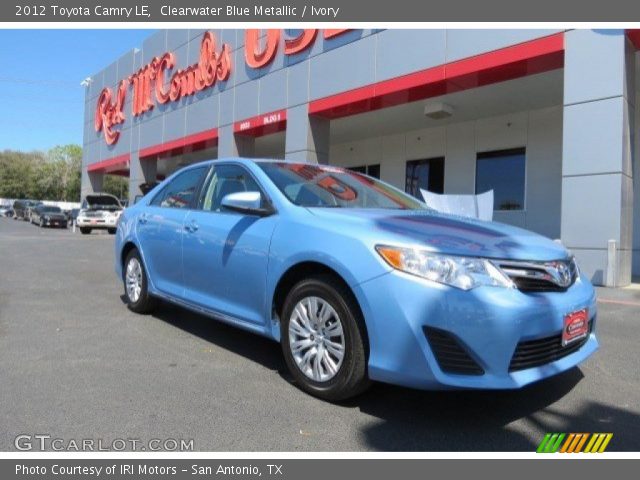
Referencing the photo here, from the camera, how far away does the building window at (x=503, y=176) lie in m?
14.5

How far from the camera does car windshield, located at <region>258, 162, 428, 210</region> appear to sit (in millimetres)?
3914

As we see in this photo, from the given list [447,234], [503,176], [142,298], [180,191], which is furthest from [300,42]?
[447,234]

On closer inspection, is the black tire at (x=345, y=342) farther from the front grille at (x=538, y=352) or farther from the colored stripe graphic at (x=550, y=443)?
the colored stripe graphic at (x=550, y=443)

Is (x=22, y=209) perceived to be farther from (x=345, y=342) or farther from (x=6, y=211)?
(x=345, y=342)

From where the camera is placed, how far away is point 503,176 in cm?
1486

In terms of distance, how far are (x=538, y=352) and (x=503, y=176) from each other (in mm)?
12789

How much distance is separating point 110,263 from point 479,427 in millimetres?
9245

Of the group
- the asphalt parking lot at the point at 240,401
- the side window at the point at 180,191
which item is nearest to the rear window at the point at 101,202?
the side window at the point at 180,191

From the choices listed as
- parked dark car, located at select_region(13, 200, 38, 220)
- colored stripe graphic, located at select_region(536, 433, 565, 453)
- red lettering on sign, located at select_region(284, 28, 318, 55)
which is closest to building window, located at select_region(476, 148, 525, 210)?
red lettering on sign, located at select_region(284, 28, 318, 55)

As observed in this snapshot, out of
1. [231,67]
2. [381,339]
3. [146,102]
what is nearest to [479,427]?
[381,339]

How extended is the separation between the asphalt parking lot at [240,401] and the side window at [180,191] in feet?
3.99

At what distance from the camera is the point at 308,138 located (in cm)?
1412

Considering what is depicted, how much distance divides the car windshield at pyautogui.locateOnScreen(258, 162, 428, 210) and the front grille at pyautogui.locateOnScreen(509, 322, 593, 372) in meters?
1.57

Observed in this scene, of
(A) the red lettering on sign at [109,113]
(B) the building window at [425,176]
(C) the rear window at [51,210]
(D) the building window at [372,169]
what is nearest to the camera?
(B) the building window at [425,176]
